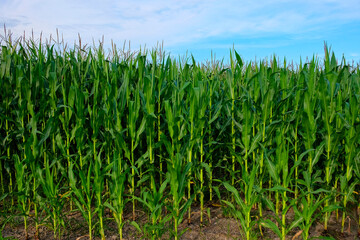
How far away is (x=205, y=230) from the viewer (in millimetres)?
3486

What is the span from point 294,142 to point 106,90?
2.23 meters

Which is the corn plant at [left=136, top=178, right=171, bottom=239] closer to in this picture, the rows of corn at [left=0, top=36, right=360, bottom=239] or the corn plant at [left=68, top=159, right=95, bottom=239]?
the rows of corn at [left=0, top=36, right=360, bottom=239]

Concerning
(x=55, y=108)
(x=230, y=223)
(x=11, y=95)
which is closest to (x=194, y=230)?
(x=230, y=223)

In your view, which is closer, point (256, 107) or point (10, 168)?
point (256, 107)

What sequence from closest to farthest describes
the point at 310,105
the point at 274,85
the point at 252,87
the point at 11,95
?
the point at 310,105 < the point at 274,85 < the point at 252,87 < the point at 11,95

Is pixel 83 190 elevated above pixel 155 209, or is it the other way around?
pixel 83 190

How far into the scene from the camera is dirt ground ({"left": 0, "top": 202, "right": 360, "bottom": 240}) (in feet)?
11.1

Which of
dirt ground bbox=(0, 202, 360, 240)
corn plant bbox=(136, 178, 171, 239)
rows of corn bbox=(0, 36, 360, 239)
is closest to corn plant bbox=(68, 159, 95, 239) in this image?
rows of corn bbox=(0, 36, 360, 239)

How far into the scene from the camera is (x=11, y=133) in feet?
13.1

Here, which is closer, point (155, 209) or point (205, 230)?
point (155, 209)

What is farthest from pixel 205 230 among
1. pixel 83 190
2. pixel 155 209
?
pixel 83 190

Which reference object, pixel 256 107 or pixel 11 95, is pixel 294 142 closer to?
pixel 256 107

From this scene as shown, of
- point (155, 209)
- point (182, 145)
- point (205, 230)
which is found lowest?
point (205, 230)

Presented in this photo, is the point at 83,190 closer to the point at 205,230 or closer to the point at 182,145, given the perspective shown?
the point at 182,145
